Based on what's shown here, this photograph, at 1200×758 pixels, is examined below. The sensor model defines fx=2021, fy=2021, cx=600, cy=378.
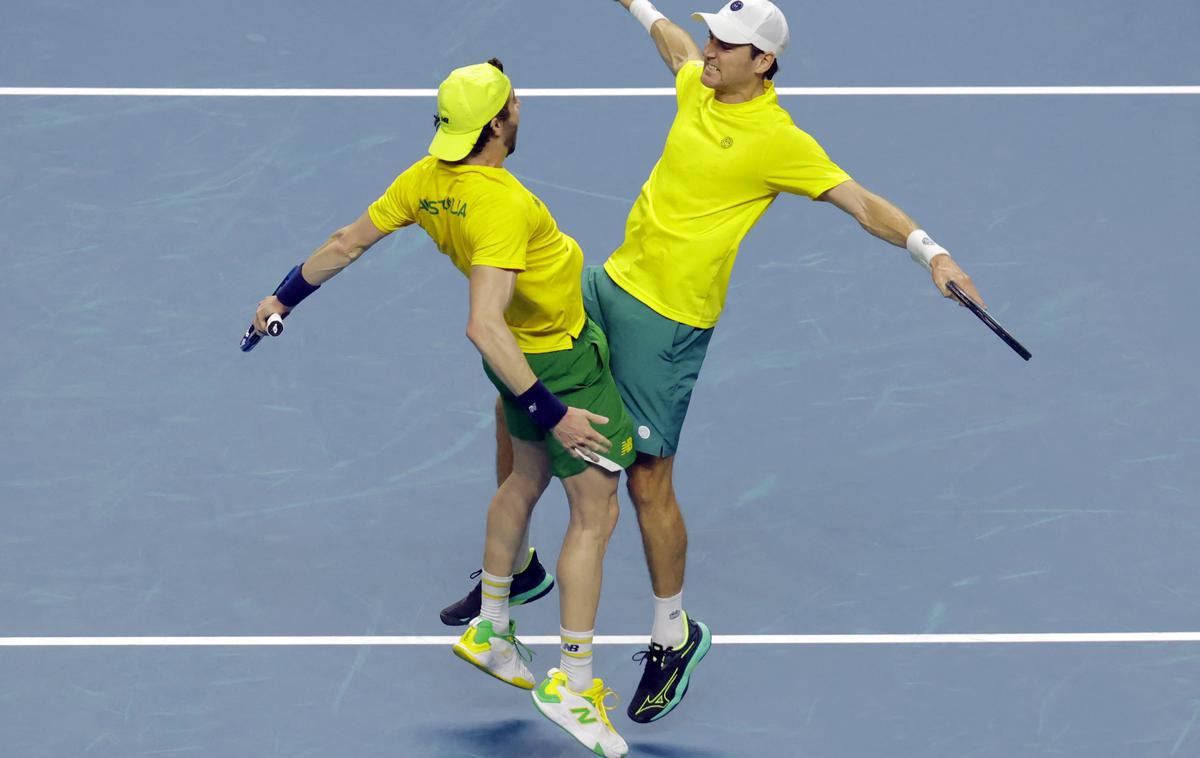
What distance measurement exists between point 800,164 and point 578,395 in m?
1.07

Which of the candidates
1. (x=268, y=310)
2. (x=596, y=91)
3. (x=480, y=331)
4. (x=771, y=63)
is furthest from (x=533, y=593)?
(x=596, y=91)

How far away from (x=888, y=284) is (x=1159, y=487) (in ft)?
5.65

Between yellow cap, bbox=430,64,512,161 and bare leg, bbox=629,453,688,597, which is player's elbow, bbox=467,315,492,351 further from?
bare leg, bbox=629,453,688,597

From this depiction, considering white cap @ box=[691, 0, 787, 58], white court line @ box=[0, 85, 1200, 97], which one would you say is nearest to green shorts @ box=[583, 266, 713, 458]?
white cap @ box=[691, 0, 787, 58]

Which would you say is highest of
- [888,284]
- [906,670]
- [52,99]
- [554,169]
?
[52,99]

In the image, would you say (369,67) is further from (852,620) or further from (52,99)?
(852,620)

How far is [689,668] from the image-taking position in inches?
278

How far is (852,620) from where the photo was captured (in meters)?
7.44

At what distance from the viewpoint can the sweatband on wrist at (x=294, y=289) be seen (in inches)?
273

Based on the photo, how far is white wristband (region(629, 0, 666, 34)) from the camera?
300 inches

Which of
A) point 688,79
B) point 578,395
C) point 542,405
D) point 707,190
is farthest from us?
point 688,79

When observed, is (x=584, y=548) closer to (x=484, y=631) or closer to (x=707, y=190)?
(x=484, y=631)

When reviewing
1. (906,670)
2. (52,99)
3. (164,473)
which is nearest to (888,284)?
(906,670)

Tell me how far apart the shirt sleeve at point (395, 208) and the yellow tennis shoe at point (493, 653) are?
55.7 inches
